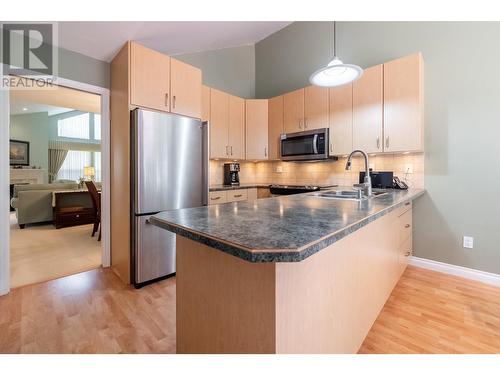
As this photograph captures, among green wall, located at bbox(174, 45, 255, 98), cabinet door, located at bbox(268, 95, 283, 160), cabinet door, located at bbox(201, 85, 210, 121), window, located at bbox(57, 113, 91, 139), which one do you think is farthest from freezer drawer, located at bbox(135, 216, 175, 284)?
window, located at bbox(57, 113, 91, 139)

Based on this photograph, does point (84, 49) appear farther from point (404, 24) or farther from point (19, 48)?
point (404, 24)

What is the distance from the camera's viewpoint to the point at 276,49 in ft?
13.3

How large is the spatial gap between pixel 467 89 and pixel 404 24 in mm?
1009

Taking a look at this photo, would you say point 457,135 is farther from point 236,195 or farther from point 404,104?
point 236,195

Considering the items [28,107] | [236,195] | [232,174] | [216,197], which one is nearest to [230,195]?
[236,195]

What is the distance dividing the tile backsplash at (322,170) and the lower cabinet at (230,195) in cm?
62

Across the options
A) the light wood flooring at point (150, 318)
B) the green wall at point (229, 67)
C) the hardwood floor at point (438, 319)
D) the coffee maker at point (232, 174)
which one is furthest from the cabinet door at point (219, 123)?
the hardwood floor at point (438, 319)

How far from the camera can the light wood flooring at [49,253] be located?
2508 millimetres

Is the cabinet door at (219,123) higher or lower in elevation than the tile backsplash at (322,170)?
higher

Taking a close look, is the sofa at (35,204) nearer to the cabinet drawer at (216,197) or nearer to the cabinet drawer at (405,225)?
the cabinet drawer at (216,197)

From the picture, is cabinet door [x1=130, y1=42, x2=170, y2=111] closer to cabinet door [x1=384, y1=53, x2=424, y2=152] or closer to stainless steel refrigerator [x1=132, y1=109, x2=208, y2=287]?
stainless steel refrigerator [x1=132, y1=109, x2=208, y2=287]

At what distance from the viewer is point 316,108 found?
10.2 ft

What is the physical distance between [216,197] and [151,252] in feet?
3.21
